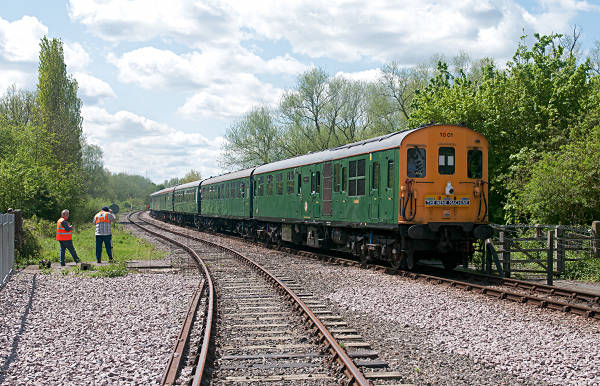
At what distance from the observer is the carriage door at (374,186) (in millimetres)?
14047

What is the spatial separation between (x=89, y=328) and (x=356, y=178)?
864 centimetres

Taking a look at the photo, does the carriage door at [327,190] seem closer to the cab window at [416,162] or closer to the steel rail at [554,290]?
the cab window at [416,162]

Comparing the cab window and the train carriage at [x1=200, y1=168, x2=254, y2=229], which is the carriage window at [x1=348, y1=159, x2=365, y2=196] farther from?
the train carriage at [x1=200, y1=168, x2=254, y2=229]

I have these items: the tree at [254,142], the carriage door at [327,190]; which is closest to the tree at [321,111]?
the tree at [254,142]

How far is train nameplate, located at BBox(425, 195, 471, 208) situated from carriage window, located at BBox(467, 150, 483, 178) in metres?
0.60

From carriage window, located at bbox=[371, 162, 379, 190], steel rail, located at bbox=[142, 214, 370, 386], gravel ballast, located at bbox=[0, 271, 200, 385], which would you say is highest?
carriage window, located at bbox=[371, 162, 379, 190]

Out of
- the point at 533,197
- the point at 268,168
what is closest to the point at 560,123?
the point at 533,197

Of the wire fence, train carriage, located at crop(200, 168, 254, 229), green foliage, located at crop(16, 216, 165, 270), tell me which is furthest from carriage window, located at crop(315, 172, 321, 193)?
train carriage, located at crop(200, 168, 254, 229)

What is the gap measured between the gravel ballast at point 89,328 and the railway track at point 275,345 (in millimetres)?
421

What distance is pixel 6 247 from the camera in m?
13.1

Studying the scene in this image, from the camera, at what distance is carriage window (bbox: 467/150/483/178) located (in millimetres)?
13680

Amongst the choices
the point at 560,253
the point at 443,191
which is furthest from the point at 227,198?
the point at 560,253

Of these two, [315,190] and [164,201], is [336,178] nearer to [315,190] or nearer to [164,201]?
[315,190]

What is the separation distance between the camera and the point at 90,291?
38.0 ft
